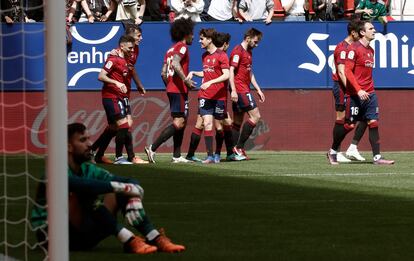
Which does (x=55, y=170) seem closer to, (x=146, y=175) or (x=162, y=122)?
(x=146, y=175)

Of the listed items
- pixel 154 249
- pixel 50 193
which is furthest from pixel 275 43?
pixel 50 193

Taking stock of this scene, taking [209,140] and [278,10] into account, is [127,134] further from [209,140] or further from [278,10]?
[278,10]

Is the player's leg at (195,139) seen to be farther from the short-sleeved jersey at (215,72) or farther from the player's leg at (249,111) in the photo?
the player's leg at (249,111)

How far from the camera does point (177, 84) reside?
20812 mm

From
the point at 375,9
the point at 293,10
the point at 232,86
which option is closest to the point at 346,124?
the point at 232,86

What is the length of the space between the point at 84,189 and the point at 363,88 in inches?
446

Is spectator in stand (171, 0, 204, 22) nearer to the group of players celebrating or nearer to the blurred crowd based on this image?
the blurred crowd

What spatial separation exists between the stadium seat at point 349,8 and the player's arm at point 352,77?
18.9 feet

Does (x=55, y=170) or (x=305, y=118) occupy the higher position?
(x=55, y=170)

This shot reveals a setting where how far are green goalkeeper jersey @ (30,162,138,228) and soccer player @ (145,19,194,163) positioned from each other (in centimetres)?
1093

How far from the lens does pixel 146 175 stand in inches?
706

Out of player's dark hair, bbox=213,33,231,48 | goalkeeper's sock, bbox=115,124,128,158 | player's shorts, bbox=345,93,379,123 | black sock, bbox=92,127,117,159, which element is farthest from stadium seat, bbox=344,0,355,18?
black sock, bbox=92,127,117,159

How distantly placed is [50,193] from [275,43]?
57.2ft

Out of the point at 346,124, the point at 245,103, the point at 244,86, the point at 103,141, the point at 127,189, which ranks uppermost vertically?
the point at 127,189
